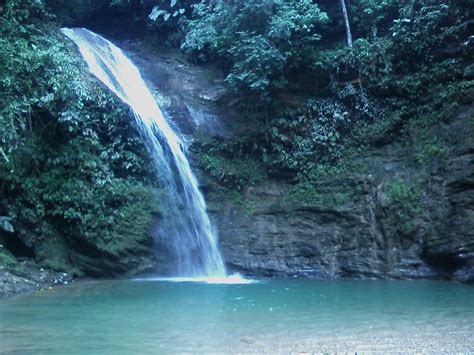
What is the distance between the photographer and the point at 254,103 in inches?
592

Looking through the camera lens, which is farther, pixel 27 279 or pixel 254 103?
pixel 254 103

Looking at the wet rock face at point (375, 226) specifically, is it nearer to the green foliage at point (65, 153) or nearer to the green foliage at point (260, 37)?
the green foliage at point (65, 153)

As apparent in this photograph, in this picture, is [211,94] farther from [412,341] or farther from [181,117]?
[412,341]

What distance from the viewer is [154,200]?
44.4 ft

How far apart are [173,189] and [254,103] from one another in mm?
3093

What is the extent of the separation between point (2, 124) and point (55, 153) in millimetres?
1929

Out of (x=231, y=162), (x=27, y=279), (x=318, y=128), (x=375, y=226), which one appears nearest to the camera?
(x=27, y=279)

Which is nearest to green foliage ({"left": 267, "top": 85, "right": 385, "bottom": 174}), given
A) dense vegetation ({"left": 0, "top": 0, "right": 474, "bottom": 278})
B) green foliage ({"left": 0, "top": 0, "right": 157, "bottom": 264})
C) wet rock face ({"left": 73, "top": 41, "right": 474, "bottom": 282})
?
dense vegetation ({"left": 0, "top": 0, "right": 474, "bottom": 278})

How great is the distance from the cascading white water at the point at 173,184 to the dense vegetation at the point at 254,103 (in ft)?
1.28

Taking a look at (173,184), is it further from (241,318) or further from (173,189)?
(241,318)

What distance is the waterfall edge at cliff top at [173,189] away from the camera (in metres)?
13.1

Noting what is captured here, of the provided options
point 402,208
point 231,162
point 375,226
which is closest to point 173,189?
point 231,162

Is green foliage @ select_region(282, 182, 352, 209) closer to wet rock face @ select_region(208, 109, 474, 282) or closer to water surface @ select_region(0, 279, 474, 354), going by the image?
wet rock face @ select_region(208, 109, 474, 282)

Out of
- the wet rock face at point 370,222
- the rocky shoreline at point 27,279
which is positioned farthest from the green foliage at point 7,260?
the wet rock face at point 370,222
